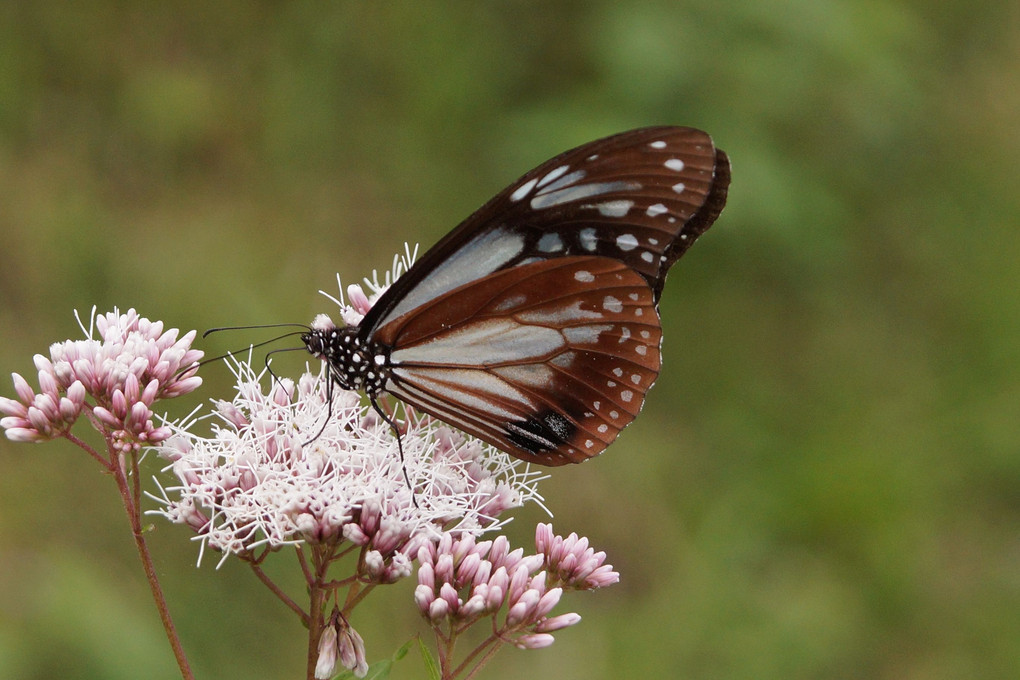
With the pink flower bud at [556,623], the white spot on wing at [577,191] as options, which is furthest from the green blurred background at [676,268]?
the white spot on wing at [577,191]

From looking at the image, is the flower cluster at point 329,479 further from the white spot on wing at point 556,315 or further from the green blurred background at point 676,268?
the green blurred background at point 676,268

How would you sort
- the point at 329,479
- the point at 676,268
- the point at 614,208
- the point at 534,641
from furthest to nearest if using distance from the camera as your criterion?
the point at 676,268
the point at 614,208
the point at 329,479
the point at 534,641

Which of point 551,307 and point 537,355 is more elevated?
point 551,307

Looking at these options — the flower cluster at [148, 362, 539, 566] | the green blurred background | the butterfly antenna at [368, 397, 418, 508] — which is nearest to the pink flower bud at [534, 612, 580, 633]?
the flower cluster at [148, 362, 539, 566]

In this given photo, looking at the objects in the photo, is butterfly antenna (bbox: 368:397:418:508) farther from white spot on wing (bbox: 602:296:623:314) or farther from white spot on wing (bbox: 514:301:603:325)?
white spot on wing (bbox: 602:296:623:314)

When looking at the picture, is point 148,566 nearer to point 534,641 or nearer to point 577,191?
point 534,641

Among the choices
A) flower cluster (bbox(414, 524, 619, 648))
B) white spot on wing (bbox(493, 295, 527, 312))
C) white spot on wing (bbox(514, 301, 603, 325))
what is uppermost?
white spot on wing (bbox(493, 295, 527, 312))

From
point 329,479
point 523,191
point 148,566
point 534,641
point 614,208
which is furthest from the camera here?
point 614,208

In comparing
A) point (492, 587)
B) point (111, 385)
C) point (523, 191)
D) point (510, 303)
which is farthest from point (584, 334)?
point (111, 385)
